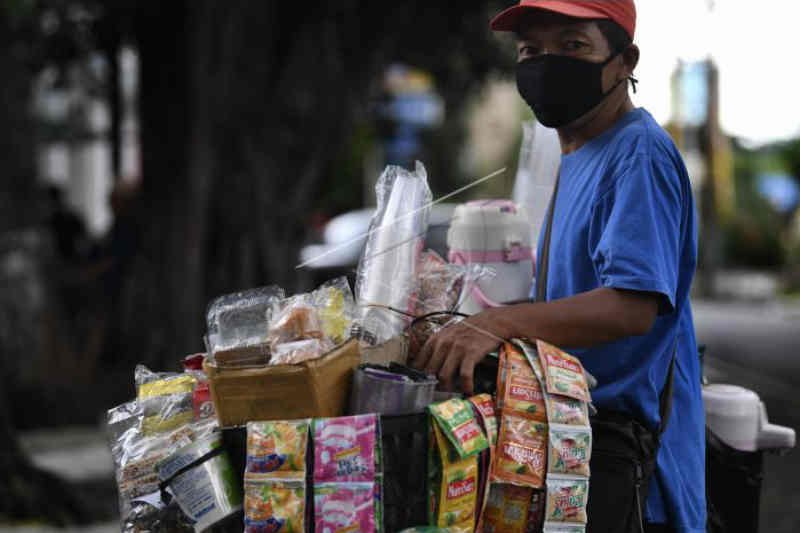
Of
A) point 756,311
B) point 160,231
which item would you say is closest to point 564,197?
point 160,231

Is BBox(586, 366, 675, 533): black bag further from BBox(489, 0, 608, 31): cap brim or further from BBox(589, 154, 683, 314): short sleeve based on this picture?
BBox(489, 0, 608, 31): cap brim

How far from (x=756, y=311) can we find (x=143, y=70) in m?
17.2

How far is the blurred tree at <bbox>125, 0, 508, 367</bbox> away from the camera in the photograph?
9719mm

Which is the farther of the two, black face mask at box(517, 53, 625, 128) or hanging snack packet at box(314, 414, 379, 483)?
black face mask at box(517, 53, 625, 128)

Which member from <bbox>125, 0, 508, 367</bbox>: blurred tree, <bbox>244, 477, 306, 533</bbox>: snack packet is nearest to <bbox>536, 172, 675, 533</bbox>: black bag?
<bbox>244, 477, 306, 533</bbox>: snack packet

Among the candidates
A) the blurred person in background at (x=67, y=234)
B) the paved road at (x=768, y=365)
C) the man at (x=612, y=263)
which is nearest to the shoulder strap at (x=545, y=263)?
the man at (x=612, y=263)

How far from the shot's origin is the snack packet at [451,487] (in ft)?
6.54

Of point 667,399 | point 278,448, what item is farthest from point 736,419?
point 278,448

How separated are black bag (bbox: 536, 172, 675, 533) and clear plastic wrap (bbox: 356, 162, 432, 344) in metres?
0.45

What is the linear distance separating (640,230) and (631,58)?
0.49 metres

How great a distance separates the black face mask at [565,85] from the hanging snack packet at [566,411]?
Answer: 67 centimetres

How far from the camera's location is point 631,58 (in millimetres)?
2467

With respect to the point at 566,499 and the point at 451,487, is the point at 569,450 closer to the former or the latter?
the point at 566,499

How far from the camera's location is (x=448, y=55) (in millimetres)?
13523
